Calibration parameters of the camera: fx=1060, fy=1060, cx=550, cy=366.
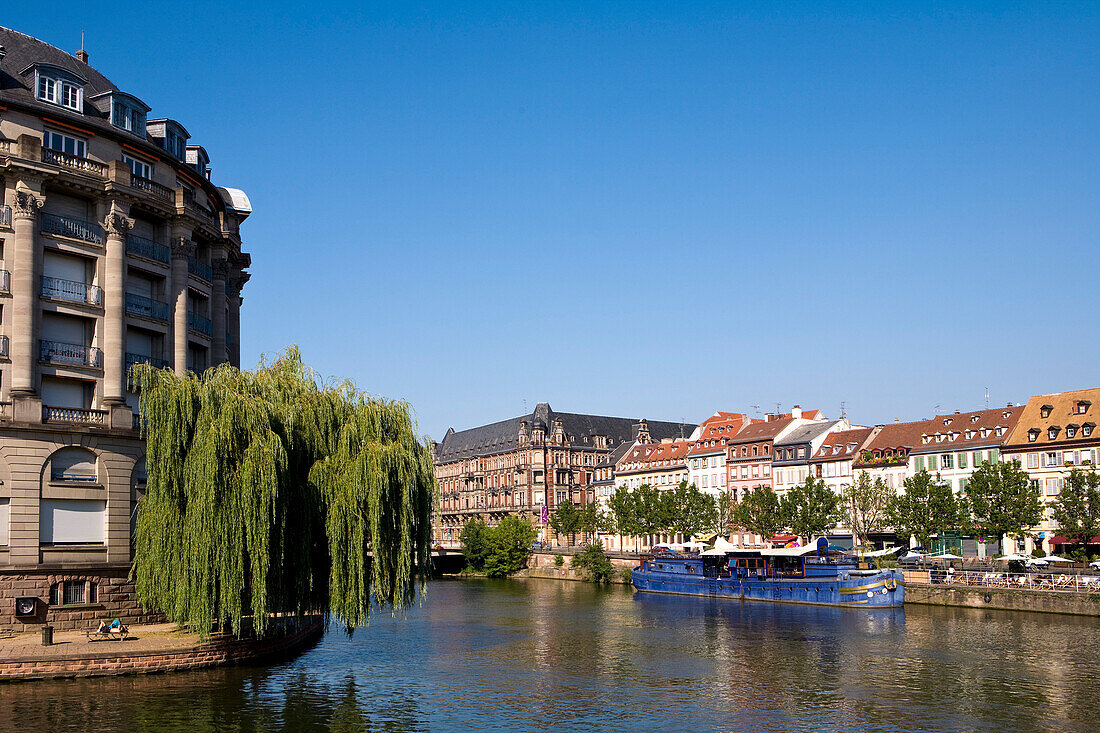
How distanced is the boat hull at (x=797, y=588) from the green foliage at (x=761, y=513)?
48.1ft

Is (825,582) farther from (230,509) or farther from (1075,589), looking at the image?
(230,509)

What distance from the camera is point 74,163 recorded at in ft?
161

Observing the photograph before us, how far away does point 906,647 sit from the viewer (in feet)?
175

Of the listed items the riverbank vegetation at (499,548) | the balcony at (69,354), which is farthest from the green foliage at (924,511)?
the balcony at (69,354)

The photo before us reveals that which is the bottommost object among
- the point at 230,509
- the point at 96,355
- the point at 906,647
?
the point at 906,647

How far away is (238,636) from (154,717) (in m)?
8.67

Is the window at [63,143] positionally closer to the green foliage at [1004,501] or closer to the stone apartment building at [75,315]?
the stone apartment building at [75,315]

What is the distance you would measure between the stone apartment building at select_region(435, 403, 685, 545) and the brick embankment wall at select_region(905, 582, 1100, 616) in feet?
300

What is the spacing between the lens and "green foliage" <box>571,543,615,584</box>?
11294cm

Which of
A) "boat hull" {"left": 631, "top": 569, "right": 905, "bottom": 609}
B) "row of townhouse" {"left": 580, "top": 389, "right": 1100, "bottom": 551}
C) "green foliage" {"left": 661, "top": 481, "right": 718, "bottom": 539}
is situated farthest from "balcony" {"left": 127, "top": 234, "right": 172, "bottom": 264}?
"green foliage" {"left": 661, "top": 481, "right": 718, "bottom": 539}

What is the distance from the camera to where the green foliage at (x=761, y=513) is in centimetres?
10594

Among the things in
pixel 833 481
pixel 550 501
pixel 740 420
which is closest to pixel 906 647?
pixel 833 481

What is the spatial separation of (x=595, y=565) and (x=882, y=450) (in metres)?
32.5

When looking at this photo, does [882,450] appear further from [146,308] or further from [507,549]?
[146,308]
